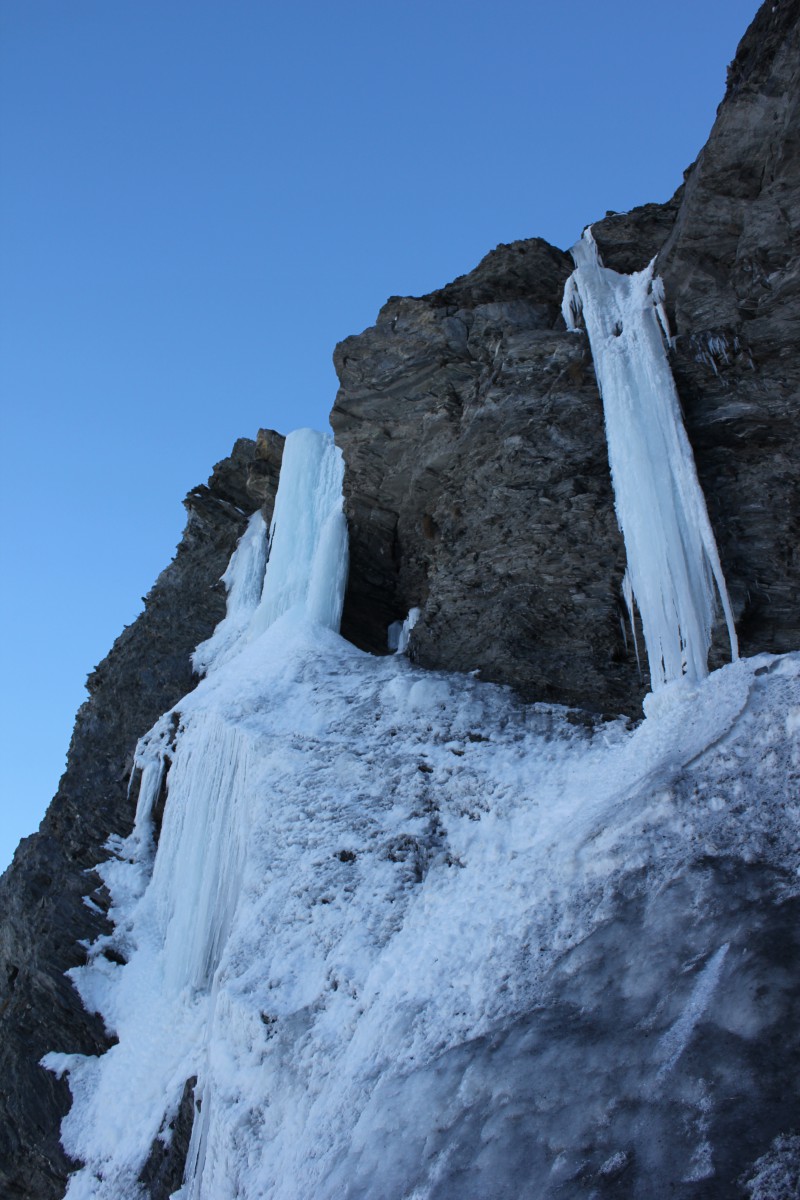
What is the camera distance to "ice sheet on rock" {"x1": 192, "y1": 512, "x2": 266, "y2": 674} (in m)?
18.0

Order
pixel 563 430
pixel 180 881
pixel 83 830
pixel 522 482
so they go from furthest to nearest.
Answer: pixel 83 830 → pixel 522 482 → pixel 563 430 → pixel 180 881

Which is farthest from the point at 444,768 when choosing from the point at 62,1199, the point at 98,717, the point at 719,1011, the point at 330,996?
the point at 98,717

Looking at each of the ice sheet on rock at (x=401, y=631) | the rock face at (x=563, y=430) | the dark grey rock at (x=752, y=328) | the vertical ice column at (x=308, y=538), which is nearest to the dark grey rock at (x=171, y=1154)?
the rock face at (x=563, y=430)

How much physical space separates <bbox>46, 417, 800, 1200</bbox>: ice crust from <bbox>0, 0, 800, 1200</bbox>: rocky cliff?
755 mm

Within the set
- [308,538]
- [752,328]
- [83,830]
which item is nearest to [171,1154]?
[83,830]

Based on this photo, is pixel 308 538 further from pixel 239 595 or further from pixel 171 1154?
pixel 171 1154

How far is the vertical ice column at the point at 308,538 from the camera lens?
16.1m

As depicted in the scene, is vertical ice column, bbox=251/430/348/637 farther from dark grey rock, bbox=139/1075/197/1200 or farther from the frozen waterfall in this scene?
dark grey rock, bbox=139/1075/197/1200

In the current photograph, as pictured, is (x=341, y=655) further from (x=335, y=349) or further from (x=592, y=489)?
(x=335, y=349)

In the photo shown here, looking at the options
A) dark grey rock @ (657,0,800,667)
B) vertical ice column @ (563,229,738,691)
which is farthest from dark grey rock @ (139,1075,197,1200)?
dark grey rock @ (657,0,800,667)

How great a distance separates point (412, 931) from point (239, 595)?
11999 mm

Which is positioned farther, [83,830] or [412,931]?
[83,830]

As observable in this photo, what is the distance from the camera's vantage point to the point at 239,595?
19.4 metres

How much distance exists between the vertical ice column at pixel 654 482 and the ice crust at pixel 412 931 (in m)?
1.54
